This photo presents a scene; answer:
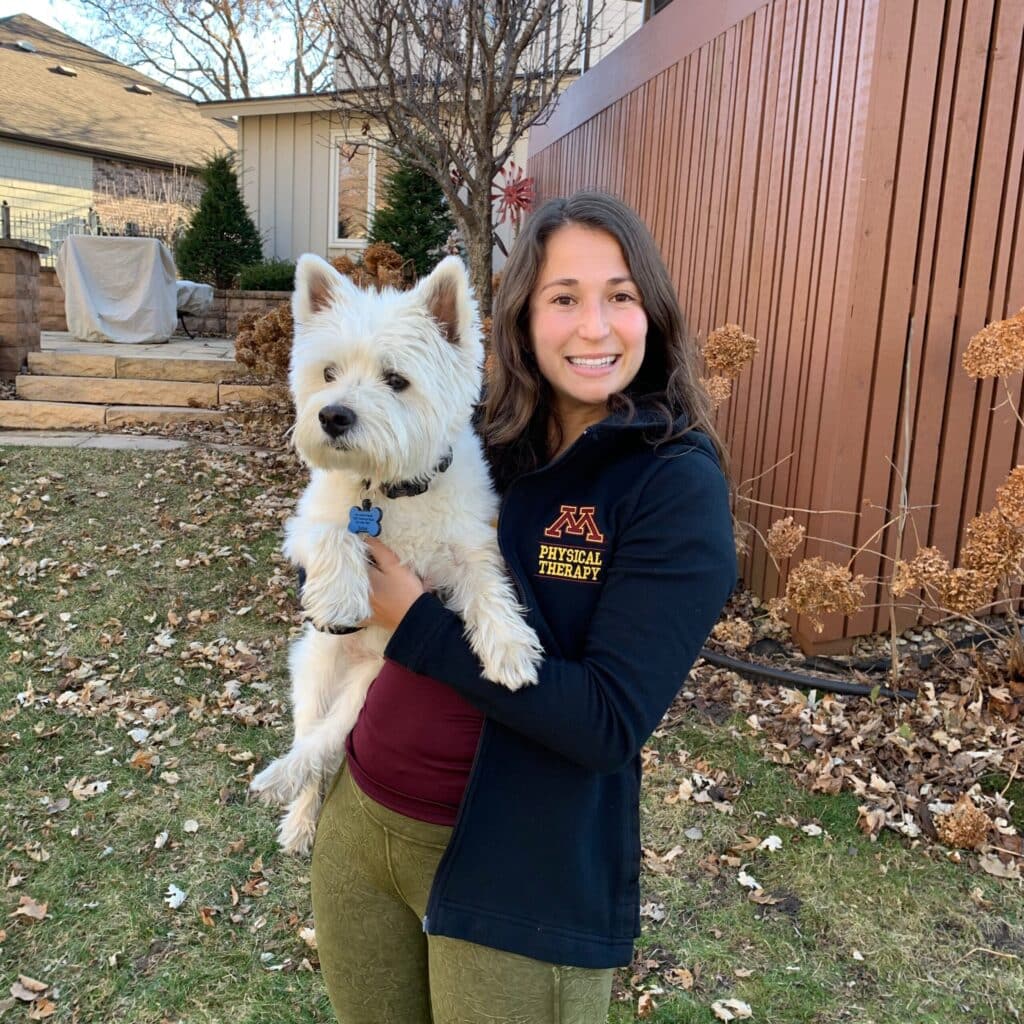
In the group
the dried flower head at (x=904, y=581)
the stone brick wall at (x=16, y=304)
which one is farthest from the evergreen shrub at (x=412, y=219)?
the dried flower head at (x=904, y=581)

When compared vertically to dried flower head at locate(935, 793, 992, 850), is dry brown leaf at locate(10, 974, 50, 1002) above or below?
below

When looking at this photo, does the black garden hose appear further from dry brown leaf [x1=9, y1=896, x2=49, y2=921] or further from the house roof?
the house roof

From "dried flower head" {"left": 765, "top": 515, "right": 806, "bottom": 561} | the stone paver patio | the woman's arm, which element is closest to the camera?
the woman's arm

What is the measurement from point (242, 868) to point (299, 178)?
1514 cm

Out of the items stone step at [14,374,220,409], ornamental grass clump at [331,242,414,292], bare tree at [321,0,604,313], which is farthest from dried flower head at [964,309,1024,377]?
stone step at [14,374,220,409]

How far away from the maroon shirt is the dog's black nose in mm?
583

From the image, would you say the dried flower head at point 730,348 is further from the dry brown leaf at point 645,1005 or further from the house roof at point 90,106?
the house roof at point 90,106

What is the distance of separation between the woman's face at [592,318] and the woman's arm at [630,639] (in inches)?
12.0

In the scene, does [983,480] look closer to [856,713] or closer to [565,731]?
[856,713]

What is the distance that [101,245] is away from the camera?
41.1ft

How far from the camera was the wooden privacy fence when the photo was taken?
4.73 m

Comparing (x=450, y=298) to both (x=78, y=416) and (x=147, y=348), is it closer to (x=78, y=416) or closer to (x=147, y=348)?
(x=78, y=416)

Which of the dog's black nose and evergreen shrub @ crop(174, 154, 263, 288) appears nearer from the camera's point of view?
the dog's black nose

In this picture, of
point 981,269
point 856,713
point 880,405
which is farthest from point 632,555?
point 981,269
